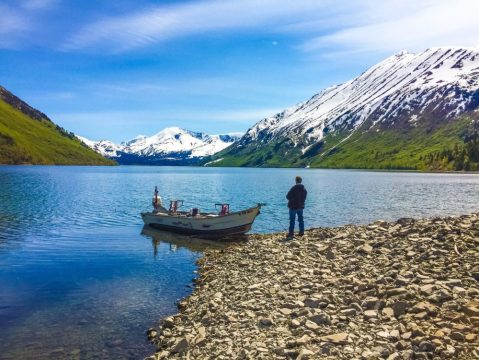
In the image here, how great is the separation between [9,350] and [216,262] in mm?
17198

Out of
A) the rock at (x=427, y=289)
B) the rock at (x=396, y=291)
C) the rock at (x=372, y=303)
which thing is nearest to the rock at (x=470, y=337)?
the rock at (x=427, y=289)

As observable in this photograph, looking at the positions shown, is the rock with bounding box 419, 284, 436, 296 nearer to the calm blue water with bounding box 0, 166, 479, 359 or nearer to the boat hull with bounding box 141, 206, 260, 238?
the calm blue water with bounding box 0, 166, 479, 359

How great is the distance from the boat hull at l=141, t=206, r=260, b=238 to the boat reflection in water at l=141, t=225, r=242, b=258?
2.00ft

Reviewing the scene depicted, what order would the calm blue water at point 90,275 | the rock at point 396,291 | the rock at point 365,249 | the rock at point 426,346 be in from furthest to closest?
the rock at point 365,249 < the calm blue water at point 90,275 < the rock at point 396,291 < the rock at point 426,346

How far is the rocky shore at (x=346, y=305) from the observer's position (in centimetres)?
1352

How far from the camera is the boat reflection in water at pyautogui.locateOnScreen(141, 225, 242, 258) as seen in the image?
1631 inches

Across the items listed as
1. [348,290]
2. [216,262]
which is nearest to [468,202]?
[216,262]

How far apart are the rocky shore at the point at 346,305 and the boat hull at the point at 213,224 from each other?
1577 cm

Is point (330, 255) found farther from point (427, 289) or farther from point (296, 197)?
point (427, 289)

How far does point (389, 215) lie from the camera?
62031 millimetres

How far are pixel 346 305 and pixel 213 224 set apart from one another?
2876 centimetres

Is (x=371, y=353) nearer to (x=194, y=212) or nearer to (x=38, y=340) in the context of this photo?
(x=38, y=340)

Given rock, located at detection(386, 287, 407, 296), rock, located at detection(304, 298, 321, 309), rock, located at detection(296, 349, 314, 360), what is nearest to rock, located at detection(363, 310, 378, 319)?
rock, located at detection(386, 287, 407, 296)

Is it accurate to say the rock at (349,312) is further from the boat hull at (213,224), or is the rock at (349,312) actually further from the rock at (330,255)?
the boat hull at (213,224)
